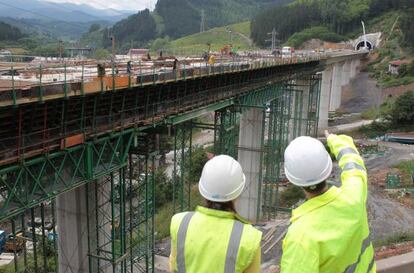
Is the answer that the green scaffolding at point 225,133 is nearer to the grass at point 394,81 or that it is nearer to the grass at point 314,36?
the grass at point 394,81

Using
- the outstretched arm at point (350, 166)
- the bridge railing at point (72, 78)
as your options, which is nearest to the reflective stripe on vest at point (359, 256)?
the outstretched arm at point (350, 166)

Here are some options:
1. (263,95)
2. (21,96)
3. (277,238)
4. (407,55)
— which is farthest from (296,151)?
(407,55)

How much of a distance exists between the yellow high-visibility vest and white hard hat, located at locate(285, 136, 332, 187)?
47 cm

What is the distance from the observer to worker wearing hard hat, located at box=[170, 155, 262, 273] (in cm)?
308

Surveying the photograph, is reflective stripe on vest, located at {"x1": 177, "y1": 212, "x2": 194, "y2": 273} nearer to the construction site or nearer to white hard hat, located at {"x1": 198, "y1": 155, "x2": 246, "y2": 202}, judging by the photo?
white hard hat, located at {"x1": 198, "y1": 155, "x2": 246, "y2": 202}

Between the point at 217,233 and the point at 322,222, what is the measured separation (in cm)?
Result: 71

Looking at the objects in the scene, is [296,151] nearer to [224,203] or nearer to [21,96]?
[224,203]

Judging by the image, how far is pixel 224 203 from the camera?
129 inches

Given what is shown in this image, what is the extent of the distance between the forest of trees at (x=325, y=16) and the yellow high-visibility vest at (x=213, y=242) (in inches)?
5068

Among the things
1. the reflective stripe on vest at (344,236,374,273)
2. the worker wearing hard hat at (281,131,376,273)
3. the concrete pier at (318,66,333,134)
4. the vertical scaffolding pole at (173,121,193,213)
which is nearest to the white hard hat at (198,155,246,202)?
the worker wearing hard hat at (281,131,376,273)

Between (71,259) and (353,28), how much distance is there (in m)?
126

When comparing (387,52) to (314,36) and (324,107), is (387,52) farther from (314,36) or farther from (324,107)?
(324,107)

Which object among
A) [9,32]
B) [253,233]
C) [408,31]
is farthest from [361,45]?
[253,233]

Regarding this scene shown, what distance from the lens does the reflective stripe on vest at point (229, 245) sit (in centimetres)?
308
